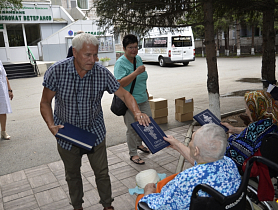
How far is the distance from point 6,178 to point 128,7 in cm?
352

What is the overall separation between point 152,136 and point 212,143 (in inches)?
28.5

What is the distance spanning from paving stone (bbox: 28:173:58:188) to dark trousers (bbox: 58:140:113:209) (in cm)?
105

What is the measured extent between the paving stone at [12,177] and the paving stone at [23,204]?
60 centimetres

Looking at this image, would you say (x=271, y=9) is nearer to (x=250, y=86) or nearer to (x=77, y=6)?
(x=250, y=86)

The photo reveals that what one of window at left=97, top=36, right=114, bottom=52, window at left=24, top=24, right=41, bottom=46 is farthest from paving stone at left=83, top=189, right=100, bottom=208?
window at left=24, top=24, right=41, bottom=46

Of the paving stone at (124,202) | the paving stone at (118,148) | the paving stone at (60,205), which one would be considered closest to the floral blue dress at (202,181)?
the paving stone at (124,202)

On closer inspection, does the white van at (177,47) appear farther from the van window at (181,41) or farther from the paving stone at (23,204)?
the paving stone at (23,204)

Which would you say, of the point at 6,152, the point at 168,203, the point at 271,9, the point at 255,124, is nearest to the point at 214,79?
the point at 271,9

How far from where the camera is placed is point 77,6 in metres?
30.6

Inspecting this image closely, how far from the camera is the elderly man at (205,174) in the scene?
165 centimetres

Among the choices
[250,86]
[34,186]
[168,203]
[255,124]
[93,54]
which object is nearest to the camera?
[168,203]

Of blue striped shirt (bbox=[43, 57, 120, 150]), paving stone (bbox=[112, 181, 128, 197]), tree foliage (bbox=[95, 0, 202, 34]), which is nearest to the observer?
blue striped shirt (bbox=[43, 57, 120, 150])

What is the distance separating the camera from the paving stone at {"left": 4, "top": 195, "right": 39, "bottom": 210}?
311 centimetres

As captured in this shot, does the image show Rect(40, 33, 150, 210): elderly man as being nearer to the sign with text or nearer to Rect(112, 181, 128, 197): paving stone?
Rect(112, 181, 128, 197): paving stone
